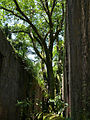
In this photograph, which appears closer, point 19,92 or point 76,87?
point 76,87

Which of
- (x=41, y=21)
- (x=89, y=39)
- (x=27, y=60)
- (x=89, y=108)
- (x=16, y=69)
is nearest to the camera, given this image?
(x=89, y=108)

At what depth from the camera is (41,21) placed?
14484 mm

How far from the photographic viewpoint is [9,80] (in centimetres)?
711

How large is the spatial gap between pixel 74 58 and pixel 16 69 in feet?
21.2

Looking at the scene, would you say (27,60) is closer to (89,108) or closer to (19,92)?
(19,92)

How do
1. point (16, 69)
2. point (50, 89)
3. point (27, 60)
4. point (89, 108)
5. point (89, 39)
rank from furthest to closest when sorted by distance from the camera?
point (50, 89) < point (27, 60) < point (16, 69) < point (89, 39) < point (89, 108)

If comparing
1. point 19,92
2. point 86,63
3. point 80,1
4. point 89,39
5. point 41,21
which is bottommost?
point 19,92

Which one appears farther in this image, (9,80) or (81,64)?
(9,80)

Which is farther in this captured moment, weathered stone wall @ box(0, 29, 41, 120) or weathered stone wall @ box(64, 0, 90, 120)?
weathered stone wall @ box(0, 29, 41, 120)

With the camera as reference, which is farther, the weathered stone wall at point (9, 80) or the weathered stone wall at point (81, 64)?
the weathered stone wall at point (9, 80)

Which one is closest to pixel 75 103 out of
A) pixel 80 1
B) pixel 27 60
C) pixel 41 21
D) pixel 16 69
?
pixel 80 1

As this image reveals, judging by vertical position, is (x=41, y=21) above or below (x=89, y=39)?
above

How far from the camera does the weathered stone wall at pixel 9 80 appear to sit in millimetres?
6613

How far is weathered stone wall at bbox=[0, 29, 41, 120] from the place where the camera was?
6.61 m
